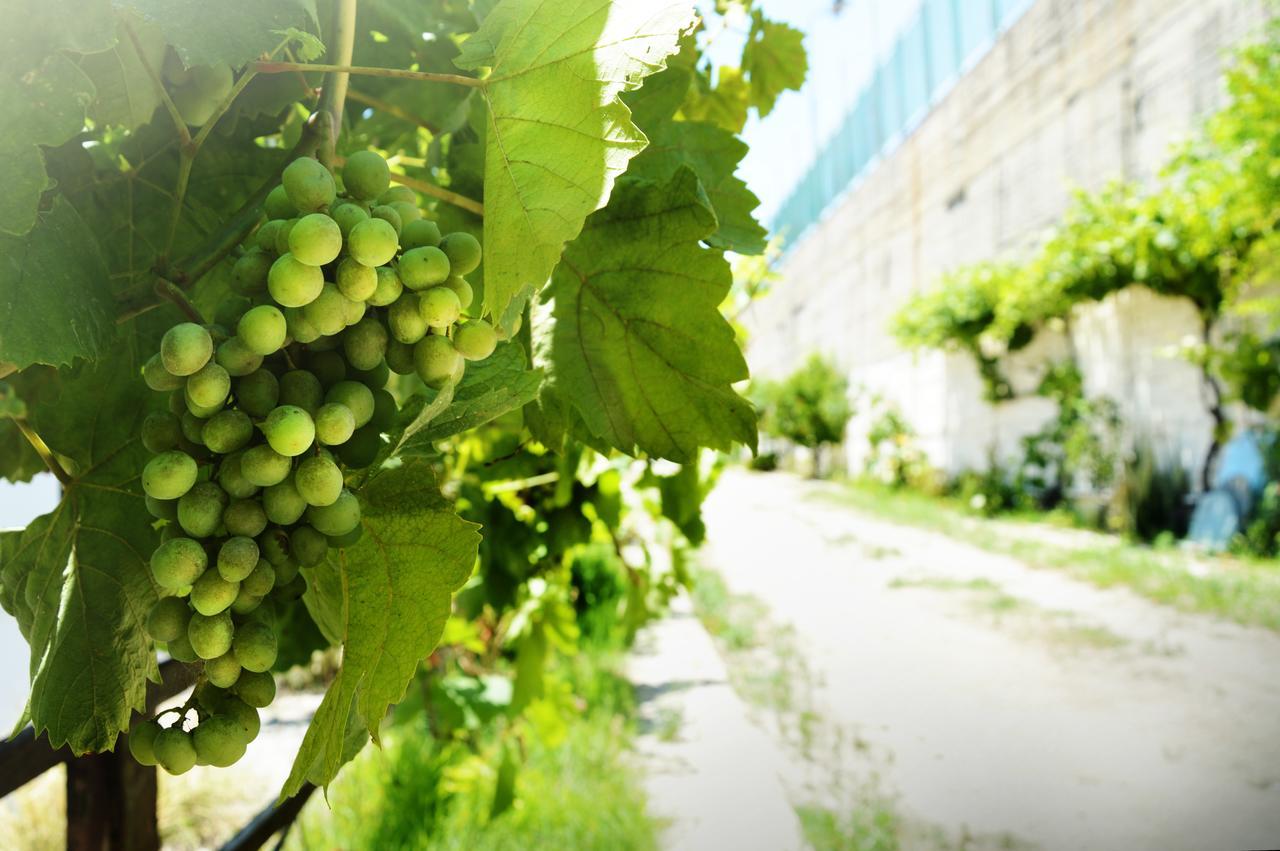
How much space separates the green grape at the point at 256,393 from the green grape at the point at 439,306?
0.07 m

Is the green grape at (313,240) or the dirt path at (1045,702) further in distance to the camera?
the dirt path at (1045,702)

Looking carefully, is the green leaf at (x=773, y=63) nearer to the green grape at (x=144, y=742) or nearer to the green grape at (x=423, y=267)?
the green grape at (x=423, y=267)

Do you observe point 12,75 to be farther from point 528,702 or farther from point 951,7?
point 951,7

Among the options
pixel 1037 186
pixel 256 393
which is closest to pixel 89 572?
pixel 256 393

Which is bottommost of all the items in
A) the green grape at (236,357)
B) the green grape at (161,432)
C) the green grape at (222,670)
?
the green grape at (222,670)

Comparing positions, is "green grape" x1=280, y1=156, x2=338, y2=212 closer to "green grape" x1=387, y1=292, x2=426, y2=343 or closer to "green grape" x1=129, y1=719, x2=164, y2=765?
"green grape" x1=387, y1=292, x2=426, y2=343

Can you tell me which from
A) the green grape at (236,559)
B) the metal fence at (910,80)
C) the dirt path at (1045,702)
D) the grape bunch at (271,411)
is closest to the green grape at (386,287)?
the grape bunch at (271,411)

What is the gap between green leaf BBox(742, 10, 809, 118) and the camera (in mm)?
917

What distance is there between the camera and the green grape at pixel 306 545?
1.16ft

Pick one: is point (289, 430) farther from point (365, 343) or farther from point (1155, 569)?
point (1155, 569)

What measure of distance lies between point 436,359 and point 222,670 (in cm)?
14

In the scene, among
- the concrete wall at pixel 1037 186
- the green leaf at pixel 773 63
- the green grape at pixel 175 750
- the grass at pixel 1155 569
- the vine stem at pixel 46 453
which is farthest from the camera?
the concrete wall at pixel 1037 186

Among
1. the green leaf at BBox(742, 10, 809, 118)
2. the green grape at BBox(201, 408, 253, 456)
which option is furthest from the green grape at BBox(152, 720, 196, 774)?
the green leaf at BBox(742, 10, 809, 118)

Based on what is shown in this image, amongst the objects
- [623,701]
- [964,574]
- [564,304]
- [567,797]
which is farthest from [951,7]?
[564,304]
